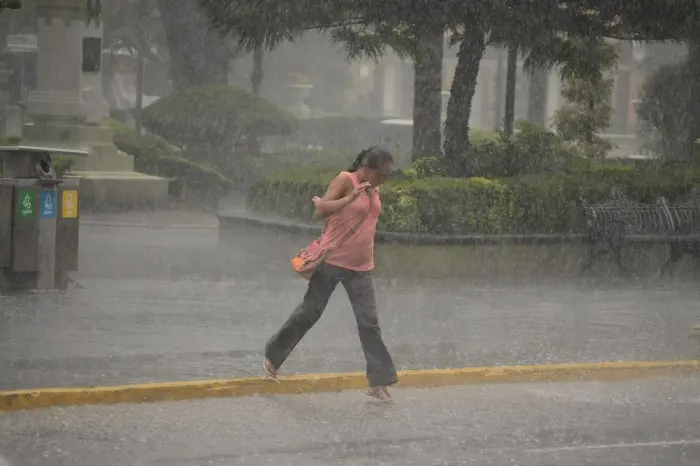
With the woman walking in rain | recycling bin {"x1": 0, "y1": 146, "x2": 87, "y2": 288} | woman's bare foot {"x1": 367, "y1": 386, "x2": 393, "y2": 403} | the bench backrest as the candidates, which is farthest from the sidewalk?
woman's bare foot {"x1": 367, "y1": 386, "x2": 393, "y2": 403}

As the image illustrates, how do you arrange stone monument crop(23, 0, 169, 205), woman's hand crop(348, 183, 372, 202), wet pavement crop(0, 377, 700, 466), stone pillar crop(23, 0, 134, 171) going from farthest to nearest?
stone pillar crop(23, 0, 134, 171) < stone monument crop(23, 0, 169, 205) < woman's hand crop(348, 183, 372, 202) < wet pavement crop(0, 377, 700, 466)

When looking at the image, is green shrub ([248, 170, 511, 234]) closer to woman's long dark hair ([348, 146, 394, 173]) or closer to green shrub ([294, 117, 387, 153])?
woman's long dark hair ([348, 146, 394, 173])

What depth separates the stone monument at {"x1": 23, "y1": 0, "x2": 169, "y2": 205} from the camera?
98.3ft

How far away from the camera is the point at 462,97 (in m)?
22.4

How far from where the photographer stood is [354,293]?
11.5 metres

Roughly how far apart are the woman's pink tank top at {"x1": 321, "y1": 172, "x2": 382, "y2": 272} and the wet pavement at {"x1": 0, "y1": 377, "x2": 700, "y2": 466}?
3.21 ft

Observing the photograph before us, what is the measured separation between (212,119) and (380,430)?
26.6 metres

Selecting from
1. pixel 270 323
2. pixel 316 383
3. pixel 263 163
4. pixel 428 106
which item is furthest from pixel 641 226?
pixel 263 163

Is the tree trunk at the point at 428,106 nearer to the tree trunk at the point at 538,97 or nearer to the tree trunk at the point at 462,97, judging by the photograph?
the tree trunk at the point at 462,97

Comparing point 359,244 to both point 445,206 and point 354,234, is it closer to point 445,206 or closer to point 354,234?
point 354,234

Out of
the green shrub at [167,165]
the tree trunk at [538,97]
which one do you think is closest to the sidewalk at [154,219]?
the green shrub at [167,165]

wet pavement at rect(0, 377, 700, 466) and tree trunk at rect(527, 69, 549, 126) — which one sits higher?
tree trunk at rect(527, 69, 549, 126)

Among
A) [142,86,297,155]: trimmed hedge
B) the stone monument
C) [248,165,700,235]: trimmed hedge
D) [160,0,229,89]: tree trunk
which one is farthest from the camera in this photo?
[160,0,229,89]: tree trunk

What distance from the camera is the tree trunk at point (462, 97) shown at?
21938mm
